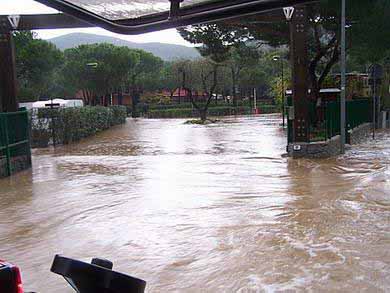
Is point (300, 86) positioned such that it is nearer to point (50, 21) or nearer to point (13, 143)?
point (50, 21)

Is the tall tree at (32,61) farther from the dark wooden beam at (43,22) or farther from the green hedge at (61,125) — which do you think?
the dark wooden beam at (43,22)

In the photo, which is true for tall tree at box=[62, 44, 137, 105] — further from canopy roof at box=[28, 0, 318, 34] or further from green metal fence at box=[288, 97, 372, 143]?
canopy roof at box=[28, 0, 318, 34]

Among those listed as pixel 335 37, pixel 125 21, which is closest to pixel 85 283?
pixel 125 21

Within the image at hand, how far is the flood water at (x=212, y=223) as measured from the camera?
194 inches

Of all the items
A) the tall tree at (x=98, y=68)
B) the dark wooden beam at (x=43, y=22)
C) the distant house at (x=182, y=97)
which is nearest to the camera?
the dark wooden beam at (x=43, y=22)

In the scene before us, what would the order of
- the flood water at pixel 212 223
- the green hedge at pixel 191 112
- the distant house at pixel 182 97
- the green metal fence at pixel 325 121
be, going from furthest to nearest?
the distant house at pixel 182 97 → the green hedge at pixel 191 112 → the green metal fence at pixel 325 121 → the flood water at pixel 212 223

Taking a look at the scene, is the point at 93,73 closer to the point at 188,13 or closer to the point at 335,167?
the point at 335,167

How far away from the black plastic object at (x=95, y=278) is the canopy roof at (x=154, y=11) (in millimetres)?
1009

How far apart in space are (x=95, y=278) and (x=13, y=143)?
11951mm

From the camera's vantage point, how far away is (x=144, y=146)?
18562 millimetres

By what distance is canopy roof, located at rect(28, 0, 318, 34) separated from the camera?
217 centimetres

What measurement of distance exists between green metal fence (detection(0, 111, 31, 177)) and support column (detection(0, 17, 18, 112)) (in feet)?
2.85

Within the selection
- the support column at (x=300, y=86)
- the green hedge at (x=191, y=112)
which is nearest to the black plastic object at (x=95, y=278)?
the support column at (x=300, y=86)

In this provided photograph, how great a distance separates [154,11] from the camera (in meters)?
2.32
